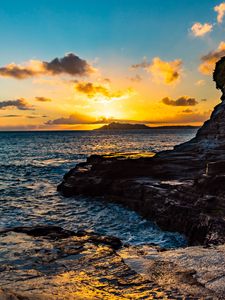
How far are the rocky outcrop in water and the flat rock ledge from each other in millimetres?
3703

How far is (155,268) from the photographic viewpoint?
9.16 meters

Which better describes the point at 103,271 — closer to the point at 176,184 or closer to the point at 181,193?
the point at 181,193

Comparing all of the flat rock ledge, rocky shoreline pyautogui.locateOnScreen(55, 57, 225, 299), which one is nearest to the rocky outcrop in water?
rocky shoreline pyautogui.locateOnScreen(55, 57, 225, 299)

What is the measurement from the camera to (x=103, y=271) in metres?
9.71

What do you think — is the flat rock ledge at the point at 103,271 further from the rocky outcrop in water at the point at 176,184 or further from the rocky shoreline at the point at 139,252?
the rocky outcrop in water at the point at 176,184

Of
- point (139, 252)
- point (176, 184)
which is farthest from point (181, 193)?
point (139, 252)

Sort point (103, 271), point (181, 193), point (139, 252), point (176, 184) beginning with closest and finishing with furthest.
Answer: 1. point (103, 271)
2. point (139, 252)
3. point (181, 193)
4. point (176, 184)

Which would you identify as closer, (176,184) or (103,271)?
(103,271)

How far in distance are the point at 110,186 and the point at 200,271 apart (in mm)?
17331

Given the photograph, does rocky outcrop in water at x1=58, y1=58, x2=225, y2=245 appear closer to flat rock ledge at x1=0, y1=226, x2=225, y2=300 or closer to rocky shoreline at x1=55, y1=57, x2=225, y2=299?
rocky shoreline at x1=55, y1=57, x2=225, y2=299

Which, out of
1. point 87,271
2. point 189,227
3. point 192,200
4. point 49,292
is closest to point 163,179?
point 192,200

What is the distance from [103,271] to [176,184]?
10718 mm

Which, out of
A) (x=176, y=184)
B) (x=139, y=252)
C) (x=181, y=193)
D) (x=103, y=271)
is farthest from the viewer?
(x=176, y=184)

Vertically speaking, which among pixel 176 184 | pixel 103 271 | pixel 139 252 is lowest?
pixel 139 252
